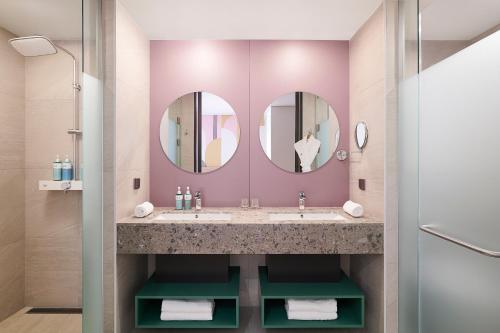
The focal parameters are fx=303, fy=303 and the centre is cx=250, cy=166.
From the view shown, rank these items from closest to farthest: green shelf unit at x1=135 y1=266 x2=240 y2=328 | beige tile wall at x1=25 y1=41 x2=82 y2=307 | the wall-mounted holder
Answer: beige tile wall at x1=25 y1=41 x2=82 y2=307 → green shelf unit at x1=135 y1=266 x2=240 y2=328 → the wall-mounted holder

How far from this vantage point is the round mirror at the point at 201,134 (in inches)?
104

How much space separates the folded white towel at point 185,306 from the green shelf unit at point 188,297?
50 mm

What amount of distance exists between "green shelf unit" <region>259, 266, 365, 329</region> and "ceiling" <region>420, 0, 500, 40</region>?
1659 millimetres

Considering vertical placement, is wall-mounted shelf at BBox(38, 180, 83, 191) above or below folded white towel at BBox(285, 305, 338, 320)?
above

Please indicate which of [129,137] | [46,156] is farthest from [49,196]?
[129,137]

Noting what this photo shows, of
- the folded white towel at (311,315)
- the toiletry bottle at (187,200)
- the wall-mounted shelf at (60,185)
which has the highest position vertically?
the wall-mounted shelf at (60,185)

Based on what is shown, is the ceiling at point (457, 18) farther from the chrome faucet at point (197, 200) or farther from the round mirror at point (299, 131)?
the chrome faucet at point (197, 200)

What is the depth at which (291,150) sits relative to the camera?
2664 millimetres

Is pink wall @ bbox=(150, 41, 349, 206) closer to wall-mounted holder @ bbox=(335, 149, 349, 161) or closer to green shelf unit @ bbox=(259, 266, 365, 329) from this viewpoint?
wall-mounted holder @ bbox=(335, 149, 349, 161)

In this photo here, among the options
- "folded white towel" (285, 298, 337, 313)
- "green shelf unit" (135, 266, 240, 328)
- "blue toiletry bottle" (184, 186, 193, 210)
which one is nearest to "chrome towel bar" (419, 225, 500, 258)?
"folded white towel" (285, 298, 337, 313)

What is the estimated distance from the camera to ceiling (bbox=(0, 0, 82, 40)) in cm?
121

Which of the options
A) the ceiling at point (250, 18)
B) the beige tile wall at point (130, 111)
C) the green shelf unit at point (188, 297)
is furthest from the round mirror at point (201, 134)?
the green shelf unit at point (188, 297)

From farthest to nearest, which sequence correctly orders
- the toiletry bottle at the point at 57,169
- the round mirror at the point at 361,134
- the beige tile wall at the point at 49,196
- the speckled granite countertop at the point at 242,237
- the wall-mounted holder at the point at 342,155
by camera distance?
the wall-mounted holder at the point at 342,155 → the round mirror at the point at 361,134 → the speckled granite countertop at the point at 242,237 → the toiletry bottle at the point at 57,169 → the beige tile wall at the point at 49,196

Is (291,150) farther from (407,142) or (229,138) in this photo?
(407,142)
